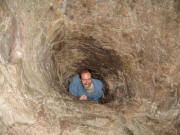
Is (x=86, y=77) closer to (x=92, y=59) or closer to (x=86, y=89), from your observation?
(x=86, y=89)

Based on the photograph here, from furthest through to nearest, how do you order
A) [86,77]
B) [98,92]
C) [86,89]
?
1. [98,92]
2. [86,89]
3. [86,77]

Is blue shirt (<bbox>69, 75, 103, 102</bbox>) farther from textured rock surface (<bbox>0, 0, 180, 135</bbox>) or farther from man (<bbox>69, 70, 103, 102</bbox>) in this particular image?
textured rock surface (<bbox>0, 0, 180, 135</bbox>)

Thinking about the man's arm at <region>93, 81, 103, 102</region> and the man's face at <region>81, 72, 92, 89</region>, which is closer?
the man's face at <region>81, 72, 92, 89</region>

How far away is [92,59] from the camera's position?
3404mm

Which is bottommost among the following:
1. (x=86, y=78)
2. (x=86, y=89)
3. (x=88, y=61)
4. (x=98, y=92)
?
(x=98, y=92)

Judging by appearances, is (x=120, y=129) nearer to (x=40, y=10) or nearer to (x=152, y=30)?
(x=152, y=30)

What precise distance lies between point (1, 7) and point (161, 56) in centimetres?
200

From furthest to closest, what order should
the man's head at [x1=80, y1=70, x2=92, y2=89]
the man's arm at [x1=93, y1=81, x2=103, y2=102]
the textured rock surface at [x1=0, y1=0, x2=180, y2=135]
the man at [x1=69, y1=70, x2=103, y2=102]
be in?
the man's arm at [x1=93, y1=81, x2=103, y2=102]
the man at [x1=69, y1=70, x2=103, y2=102]
the man's head at [x1=80, y1=70, x2=92, y2=89]
the textured rock surface at [x1=0, y1=0, x2=180, y2=135]

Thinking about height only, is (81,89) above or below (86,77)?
below

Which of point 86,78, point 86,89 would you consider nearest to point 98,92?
point 86,89

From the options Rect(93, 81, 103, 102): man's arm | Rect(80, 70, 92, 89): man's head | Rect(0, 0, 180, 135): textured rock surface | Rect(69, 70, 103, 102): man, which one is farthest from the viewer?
Rect(93, 81, 103, 102): man's arm

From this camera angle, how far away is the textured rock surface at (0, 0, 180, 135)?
1.74 m

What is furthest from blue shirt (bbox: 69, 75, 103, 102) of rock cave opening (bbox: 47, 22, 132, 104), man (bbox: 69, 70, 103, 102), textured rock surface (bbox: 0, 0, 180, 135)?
textured rock surface (bbox: 0, 0, 180, 135)

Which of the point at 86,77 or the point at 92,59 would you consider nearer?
the point at 86,77
